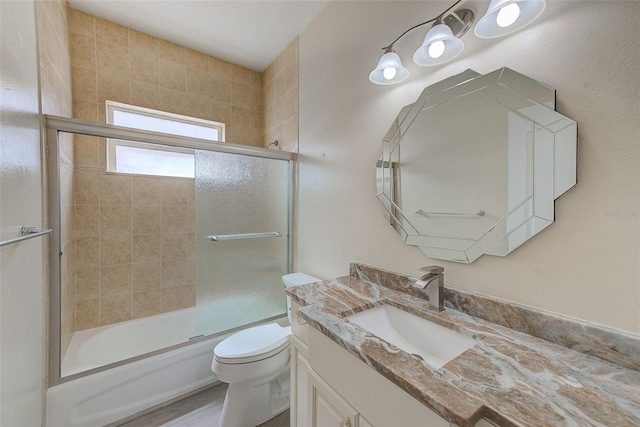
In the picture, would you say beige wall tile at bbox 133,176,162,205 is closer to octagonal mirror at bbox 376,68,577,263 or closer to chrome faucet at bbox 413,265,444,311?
octagonal mirror at bbox 376,68,577,263

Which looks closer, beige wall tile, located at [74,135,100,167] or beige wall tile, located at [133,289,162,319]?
beige wall tile, located at [74,135,100,167]

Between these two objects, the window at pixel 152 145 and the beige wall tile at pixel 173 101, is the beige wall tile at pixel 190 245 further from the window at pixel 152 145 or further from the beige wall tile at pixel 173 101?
the beige wall tile at pixel 173 101

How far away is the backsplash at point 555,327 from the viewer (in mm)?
642

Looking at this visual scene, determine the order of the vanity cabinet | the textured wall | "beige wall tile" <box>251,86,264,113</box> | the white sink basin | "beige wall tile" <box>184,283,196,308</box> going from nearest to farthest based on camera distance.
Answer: the vanity cabinet, the white sink basin, the textured wall, "beige wall tile" <box>184,283,196,308</box>, "beige wall tile" <box>251,86,264,113</box>

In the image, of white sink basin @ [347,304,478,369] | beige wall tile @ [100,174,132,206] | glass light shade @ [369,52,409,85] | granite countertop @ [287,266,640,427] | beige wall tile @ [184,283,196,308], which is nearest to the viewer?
granite countertop @ [287,266,640,427]

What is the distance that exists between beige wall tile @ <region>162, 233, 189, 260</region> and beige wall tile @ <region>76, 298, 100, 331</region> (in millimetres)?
582

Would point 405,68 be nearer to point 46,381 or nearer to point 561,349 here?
point 561,349

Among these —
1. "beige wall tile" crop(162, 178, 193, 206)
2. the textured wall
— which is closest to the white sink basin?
the textured wall

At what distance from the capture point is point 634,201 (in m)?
0.65

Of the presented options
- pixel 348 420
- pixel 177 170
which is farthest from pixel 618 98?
pixel 177 170

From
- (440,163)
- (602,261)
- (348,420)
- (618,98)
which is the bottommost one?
(348,420)

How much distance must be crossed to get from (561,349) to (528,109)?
2.50 ft

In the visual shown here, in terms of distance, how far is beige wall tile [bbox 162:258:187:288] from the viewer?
7.58 ft

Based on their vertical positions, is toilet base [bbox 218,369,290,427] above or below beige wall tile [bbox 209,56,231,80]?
below
